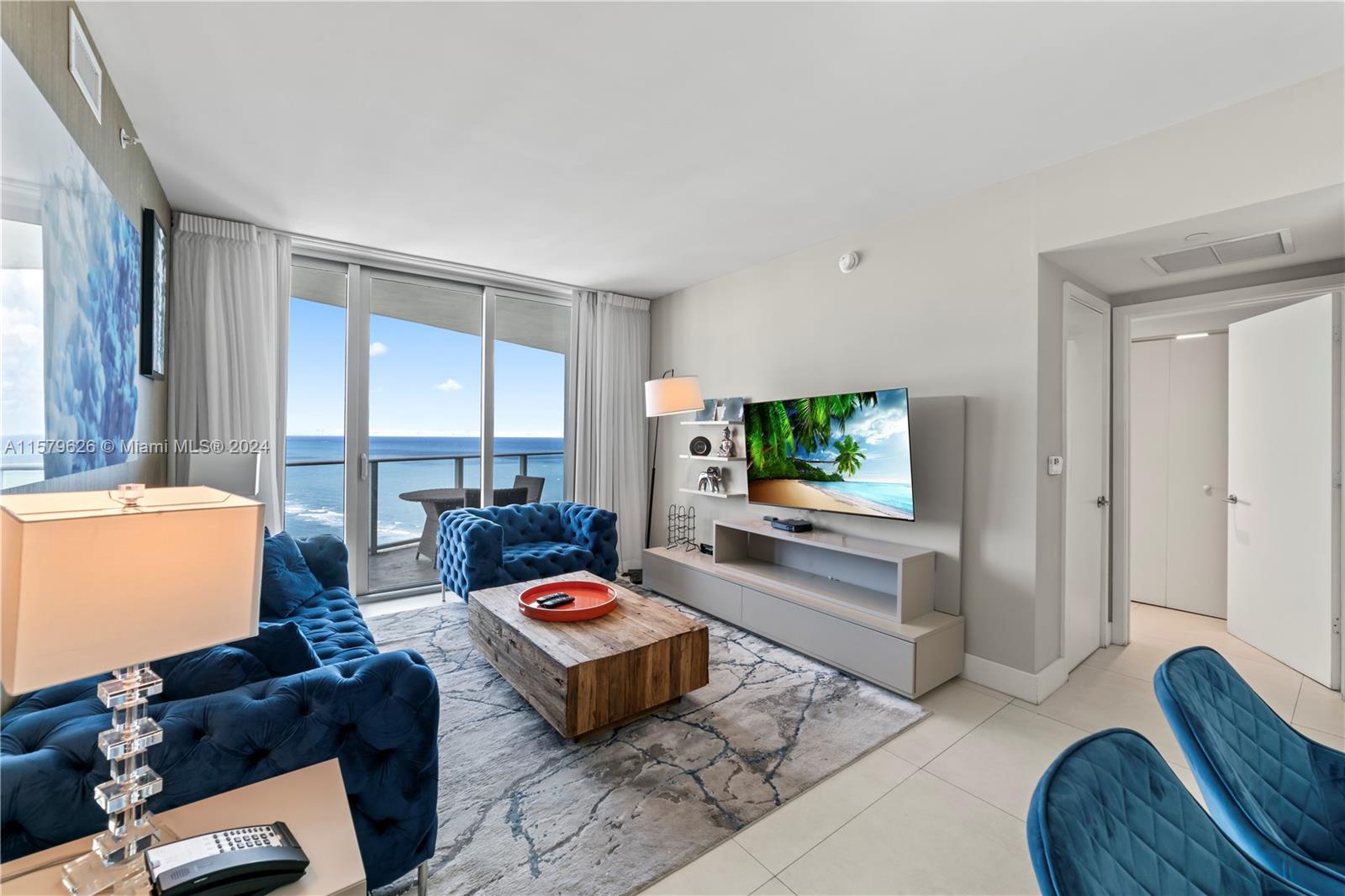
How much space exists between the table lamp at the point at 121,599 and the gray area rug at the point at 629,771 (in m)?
1.05

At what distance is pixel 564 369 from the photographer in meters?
5.34

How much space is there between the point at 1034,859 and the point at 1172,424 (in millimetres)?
4777

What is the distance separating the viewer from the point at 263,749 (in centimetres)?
128

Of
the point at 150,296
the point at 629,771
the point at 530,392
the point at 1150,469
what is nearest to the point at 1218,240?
the point at 1150,469

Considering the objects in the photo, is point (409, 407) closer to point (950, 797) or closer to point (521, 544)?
point (521, 544)

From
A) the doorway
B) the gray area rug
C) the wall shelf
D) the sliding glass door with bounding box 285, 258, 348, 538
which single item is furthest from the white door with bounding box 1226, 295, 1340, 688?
the sliding glass door with bounding box 285, 258, 348, 538

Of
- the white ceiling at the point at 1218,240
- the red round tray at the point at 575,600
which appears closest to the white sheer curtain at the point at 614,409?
the red round tray at the point at 575,600

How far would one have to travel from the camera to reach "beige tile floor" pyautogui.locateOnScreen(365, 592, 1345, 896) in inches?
67.4

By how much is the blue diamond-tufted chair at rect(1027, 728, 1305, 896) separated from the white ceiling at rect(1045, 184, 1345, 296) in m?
2.41

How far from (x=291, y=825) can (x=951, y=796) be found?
2114 millimetres

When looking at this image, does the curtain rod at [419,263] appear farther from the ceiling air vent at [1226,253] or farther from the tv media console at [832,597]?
the ceiling air vent at [1226,253]

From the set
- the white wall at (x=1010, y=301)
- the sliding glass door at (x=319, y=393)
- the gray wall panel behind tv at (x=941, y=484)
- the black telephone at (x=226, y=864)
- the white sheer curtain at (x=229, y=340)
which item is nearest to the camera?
the black telephone at (x=226, y=864)

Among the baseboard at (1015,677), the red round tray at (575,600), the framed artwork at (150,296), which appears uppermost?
the framed artwork at (150,296)

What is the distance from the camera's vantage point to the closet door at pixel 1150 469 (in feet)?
13.9
